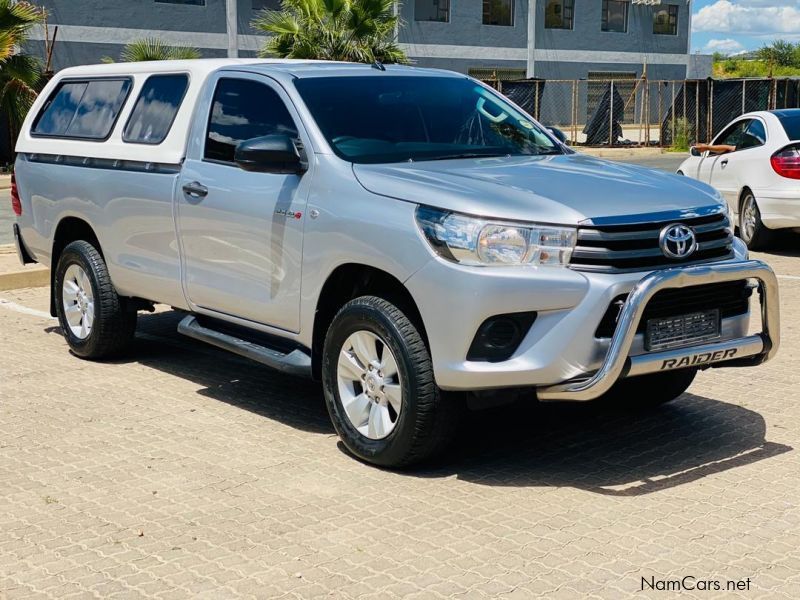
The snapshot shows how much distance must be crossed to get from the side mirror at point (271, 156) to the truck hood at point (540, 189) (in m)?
0.35

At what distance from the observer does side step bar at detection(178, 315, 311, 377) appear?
5.90 meters

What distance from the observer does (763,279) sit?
17.5ft

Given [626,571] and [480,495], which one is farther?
[480,495]

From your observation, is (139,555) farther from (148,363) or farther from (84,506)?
(148,363)

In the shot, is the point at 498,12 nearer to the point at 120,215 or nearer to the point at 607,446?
the point at 120,215

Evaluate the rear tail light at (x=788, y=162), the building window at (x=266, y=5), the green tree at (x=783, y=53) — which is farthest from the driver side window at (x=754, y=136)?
the green tree at (x=783, y=53)

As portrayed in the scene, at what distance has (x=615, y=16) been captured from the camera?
5056cm

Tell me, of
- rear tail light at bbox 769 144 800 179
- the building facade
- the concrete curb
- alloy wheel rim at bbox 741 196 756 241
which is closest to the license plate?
rear tail light at bbox 769 144 800 179

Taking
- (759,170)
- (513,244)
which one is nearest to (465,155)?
(513,244)

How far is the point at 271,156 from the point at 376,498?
5.92ft

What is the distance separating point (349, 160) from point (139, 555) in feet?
7.53

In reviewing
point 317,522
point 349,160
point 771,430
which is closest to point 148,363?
point 349,160

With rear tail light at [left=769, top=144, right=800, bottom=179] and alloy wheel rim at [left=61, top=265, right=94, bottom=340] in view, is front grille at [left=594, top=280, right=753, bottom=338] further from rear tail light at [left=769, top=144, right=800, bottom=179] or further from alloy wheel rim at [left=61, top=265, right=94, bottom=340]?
rear tail light at [left=769, top=144, right=800, bottom=179]

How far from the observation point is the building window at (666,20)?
52125 mm
